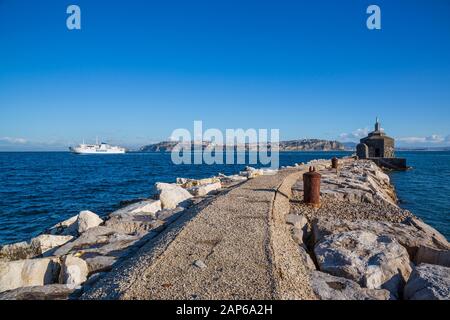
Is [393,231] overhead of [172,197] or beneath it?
beneath

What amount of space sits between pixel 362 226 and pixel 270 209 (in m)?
1.99

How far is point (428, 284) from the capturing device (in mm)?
3959

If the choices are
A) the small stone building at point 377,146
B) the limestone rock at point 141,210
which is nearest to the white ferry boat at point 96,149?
the small stone building at point 377,146

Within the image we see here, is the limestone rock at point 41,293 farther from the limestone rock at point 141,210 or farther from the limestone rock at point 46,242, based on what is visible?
the limestone rock at point 141,210

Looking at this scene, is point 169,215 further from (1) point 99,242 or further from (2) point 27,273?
(2) point 27,273

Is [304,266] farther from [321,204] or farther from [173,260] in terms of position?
[321,204]

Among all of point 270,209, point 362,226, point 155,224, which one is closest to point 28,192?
point 155,224

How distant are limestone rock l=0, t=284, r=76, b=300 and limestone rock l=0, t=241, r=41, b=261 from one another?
7.69 feet

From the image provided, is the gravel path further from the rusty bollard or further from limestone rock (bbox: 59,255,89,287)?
the rusty bollard

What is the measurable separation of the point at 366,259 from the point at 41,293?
4599 mm

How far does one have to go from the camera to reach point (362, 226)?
6.61 metres

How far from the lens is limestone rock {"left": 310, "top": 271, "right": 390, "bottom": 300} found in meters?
3.75

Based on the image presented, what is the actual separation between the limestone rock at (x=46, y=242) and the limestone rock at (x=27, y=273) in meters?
1.64

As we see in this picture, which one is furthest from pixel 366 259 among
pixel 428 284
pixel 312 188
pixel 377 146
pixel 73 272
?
pixel 377 146
